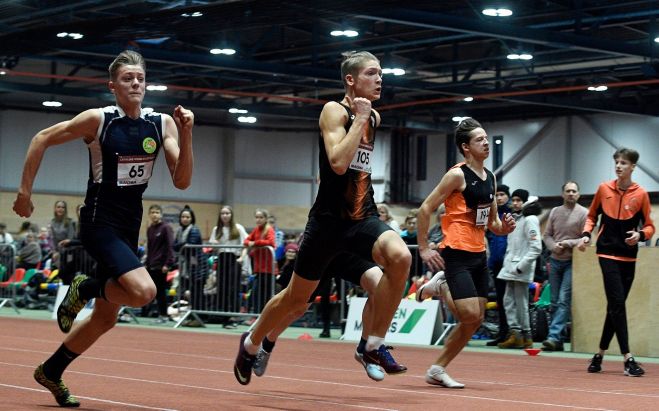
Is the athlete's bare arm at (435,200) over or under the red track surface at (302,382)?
over

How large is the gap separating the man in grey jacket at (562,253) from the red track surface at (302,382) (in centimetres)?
124

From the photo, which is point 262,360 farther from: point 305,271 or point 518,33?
point 518,33

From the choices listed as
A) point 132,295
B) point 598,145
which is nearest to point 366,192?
point 132,295

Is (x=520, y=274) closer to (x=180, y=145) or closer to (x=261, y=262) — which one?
(x=261, y=262)

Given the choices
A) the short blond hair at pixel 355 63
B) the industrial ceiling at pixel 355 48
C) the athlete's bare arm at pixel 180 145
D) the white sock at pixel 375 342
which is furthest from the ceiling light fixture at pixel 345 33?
the white sock at pixel 375 342

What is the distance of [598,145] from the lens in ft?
108

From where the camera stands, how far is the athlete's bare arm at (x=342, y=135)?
635cm

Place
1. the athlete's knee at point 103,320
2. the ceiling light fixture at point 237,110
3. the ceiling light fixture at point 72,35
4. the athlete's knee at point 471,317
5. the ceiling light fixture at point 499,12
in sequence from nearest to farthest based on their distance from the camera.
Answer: the athlete's knee at point 103,320 < the athlete's knee at point 471,317 < the ceiling light fixture at point 72,35 < the ceiling light fixture at point 499,12 < the ceiling light fixture at point 237,110

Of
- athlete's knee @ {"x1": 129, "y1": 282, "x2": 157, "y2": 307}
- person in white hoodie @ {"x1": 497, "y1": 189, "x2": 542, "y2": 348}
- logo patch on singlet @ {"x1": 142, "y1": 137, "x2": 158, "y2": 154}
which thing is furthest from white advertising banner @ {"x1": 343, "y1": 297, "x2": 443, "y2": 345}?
athlete's knee @ {"x1": 129, "y1": 282, "x2": 157, "y2": 307}

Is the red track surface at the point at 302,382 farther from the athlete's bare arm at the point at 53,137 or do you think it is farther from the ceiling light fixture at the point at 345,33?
the ceiling light fixture at the point at 345,33

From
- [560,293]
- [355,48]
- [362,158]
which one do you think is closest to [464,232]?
[362,158]

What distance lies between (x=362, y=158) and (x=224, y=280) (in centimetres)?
1060

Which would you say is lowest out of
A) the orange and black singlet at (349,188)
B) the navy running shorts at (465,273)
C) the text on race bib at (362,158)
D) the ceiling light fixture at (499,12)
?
the navy running shorts at (465,273)

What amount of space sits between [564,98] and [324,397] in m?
25.3
